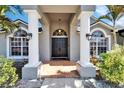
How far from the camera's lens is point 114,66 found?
9398mm

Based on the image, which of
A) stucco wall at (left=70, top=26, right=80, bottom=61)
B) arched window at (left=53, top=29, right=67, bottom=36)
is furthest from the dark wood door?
stucco wall at (left=70, top=26, right=80, bottom=61)

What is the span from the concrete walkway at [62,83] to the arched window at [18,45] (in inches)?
358

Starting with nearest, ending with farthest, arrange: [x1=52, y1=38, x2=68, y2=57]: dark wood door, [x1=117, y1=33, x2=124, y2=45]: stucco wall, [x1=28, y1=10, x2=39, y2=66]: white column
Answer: [x1=28, y1=10, x2=39, y2=66]: white column < [x1=117, y1=33, x2=124, y2=45]: stucco wall < [x1=52, y1=38, x2=68, y2=57]: dark wood door

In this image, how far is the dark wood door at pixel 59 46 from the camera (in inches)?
797

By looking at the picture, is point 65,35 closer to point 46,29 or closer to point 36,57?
point 46,29

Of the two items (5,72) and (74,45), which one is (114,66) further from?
(74,45)

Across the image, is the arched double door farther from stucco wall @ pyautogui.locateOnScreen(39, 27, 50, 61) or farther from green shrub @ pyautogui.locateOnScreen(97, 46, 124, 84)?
green shrub @ pyautogui.locateOnScreen(97, 46, 124, 84)

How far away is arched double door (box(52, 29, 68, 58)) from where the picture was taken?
789 inches

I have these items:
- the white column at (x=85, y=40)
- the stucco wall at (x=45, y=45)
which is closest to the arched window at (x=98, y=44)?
the stucco wall at (x=45, y=45)

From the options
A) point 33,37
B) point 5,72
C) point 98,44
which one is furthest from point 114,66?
point 98,44

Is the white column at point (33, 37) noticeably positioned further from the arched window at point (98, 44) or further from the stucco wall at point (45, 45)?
the arched window at point (98, 44)

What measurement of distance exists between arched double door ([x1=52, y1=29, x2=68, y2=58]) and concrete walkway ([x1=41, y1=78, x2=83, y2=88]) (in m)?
9.91

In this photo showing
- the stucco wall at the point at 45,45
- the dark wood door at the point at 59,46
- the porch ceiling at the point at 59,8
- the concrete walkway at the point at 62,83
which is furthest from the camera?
the dark wood door at the point at 59,46
